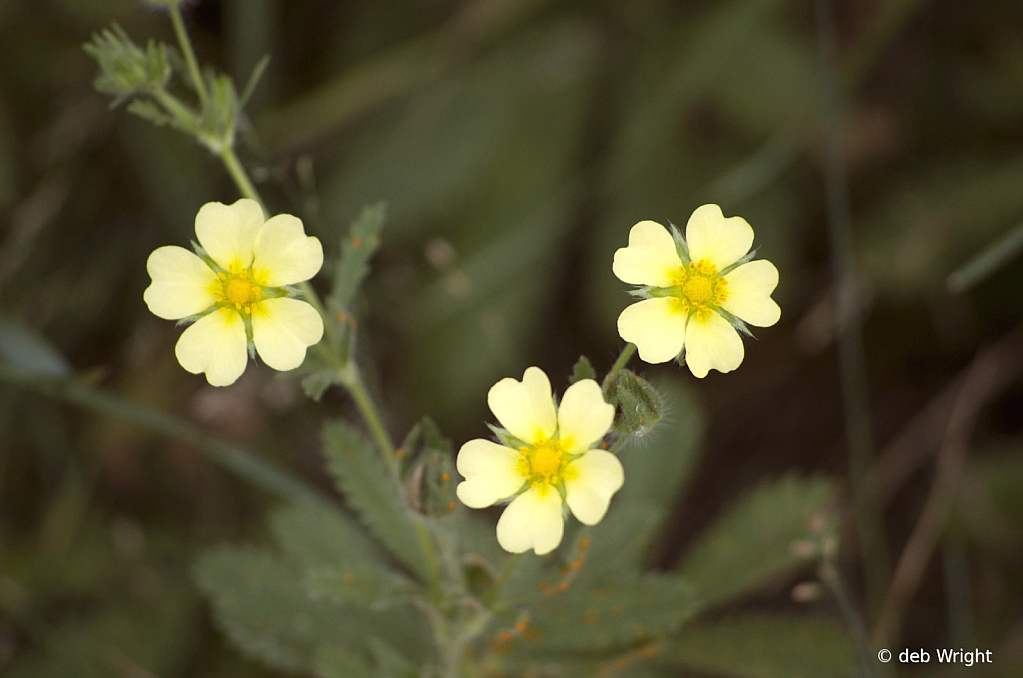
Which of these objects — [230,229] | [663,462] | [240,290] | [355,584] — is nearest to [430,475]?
[355,584]

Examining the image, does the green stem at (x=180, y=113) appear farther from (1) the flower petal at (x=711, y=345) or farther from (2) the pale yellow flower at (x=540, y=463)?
(1) the flower petal at (x=711, y=345)

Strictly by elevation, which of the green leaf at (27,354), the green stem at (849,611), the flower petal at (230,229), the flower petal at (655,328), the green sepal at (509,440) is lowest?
the green stem at (849,611)

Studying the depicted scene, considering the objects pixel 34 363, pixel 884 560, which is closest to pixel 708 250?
pixel 34 363

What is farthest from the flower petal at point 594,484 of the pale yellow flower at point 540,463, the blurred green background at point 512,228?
the blurred green background at point 512,228

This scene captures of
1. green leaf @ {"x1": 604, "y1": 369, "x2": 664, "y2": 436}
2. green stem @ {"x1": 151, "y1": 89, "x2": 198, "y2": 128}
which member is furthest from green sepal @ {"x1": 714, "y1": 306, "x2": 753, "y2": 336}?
green stem @ {"x1": 151, "y1": 89, "x2": 198, "y2": 128}

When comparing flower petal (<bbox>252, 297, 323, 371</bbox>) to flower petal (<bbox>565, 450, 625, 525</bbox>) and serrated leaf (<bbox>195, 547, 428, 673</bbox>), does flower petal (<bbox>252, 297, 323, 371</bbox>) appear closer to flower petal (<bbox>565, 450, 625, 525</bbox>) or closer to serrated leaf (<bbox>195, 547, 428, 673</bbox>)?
flower petal (<bbox>565, 450, 625, 525</bbox>)

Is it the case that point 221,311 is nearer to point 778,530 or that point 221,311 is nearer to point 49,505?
point 778,530
